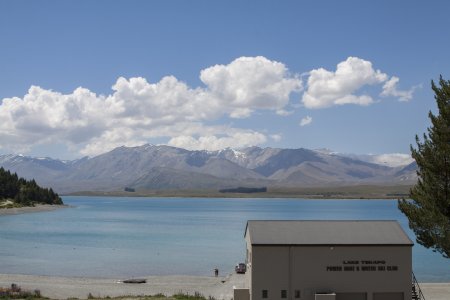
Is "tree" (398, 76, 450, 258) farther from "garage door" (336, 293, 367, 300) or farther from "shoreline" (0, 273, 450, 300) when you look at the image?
"shoreline" (0, 273, 450, 300)

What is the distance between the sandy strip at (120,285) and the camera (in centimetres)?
5928

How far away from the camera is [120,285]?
68000mm

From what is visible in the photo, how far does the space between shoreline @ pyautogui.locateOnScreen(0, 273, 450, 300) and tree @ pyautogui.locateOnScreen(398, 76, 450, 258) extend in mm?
16112

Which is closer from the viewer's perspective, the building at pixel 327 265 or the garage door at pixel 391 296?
the building at pixel 327 265

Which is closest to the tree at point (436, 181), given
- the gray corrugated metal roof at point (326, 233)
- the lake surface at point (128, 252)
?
the gray corrugated metal roof at point (326, 233)

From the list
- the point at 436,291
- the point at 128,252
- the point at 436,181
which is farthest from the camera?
the point at 128,252

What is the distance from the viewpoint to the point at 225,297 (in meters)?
54.6

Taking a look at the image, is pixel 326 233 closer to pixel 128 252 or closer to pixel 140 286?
pixel 140 286

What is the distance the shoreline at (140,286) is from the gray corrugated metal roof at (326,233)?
13483mm

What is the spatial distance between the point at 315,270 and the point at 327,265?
0.97 meters

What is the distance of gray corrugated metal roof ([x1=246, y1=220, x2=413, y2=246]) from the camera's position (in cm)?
4091

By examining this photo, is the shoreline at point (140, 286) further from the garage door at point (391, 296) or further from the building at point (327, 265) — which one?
the building at point (327, 265)

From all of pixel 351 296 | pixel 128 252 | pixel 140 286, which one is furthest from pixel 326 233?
pixel 128 252

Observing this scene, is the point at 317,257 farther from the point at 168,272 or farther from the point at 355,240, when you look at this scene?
the point at 168,272
